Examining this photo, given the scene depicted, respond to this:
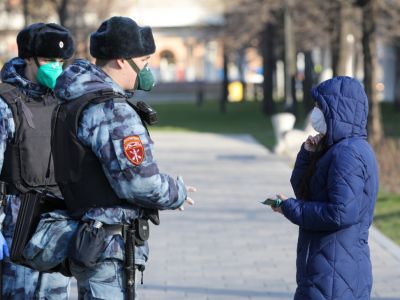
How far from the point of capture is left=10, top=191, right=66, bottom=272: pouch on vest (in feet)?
14.8

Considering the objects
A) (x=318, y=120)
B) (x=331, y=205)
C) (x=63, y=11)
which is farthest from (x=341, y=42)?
(x=331, y=205)

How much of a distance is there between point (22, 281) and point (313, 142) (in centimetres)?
164

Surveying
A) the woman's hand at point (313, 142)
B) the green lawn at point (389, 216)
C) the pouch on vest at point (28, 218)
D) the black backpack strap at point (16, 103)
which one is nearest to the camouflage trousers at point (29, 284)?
the black backpack strap at point (16, 103)

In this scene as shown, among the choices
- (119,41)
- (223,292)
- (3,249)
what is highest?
(119,41)

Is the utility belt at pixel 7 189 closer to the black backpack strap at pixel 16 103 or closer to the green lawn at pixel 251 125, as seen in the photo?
the black backpack strap at pixel 16 103

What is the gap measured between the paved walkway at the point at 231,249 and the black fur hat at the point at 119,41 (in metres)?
3.64

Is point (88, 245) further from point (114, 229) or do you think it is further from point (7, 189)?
point (7, 189)

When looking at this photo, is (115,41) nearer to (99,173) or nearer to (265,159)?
(99,173)

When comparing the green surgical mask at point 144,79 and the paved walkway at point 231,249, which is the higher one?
the green surgical mask at point 144,79

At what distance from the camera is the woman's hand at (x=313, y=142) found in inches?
191

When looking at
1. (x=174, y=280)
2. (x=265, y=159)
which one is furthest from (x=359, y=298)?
(x=265, y=159)

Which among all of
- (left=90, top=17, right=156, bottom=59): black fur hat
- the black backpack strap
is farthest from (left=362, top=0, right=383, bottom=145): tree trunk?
(left=90, top=17, right=156, bottom=59): black fur hat

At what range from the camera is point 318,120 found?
4.80 m

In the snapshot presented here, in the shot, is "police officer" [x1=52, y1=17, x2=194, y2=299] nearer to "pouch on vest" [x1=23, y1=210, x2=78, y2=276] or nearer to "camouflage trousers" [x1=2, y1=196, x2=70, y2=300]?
"pouch on vest" [x1=23, y1=210, x2=78, y2=276]
